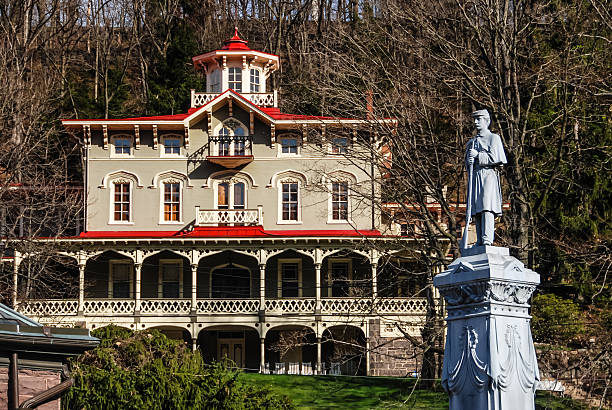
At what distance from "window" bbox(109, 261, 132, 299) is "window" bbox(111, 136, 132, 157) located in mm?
4462

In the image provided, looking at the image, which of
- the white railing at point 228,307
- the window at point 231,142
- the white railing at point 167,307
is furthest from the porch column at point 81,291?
the window at point 231,142

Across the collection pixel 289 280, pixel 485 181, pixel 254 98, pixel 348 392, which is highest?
pixel 254 98

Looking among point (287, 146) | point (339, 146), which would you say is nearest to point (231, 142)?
point (287, 146)

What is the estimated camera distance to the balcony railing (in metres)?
42.8

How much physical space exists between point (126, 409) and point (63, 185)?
77.2ft

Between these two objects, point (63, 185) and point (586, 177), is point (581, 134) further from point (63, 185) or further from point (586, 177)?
point (63, 185)

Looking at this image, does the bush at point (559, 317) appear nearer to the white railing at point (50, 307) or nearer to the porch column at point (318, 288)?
the porch column at point (318, 288)

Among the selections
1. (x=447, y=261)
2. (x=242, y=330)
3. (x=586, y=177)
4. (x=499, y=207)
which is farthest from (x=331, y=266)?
(x=499, y=207)

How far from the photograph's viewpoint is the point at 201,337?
45.3m

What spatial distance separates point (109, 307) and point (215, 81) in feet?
39.1

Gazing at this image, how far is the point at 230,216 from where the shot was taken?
146ft

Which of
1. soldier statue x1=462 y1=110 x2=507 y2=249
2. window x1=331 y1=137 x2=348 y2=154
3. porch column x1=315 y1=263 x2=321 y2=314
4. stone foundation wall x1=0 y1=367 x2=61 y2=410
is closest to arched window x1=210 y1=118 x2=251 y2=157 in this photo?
window x1=331 y1=137 x2=348 y2=154

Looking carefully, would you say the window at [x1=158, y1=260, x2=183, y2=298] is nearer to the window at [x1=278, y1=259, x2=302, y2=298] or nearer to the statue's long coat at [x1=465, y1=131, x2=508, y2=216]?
the window at [x1=278, y1=259, x2=302, y2=298]

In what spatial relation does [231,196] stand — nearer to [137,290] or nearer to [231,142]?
[231,142]
